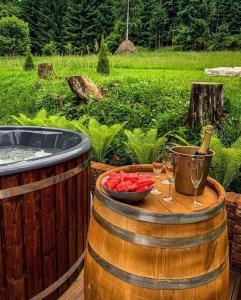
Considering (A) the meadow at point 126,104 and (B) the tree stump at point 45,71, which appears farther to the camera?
(B) the tree stump at point 45,71

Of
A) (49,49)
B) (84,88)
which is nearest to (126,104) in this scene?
(84,88)

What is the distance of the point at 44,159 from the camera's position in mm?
2031

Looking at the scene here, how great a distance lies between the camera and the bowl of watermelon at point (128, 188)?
150 cm

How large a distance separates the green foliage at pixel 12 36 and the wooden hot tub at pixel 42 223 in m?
17.1

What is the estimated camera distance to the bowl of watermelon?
4.91 ft

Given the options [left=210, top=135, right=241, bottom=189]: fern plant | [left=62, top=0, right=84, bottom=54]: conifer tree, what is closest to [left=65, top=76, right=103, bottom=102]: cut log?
[left=210, top=135, right=241, bottom=189]: fern plant

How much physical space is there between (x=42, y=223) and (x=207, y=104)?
2.92 meters

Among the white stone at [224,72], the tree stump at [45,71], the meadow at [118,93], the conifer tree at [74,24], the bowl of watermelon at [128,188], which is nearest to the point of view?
the bowl of watermelon at [128,188]

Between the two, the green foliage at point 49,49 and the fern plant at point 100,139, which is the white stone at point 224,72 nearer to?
the fern plant at point 100,139

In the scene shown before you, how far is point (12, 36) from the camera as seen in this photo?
18016mm

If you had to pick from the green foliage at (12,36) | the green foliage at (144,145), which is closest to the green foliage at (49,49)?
the green foliage at (12,36)

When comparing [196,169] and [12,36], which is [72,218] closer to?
[196,169]

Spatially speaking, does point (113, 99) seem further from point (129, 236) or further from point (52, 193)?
point (129, 236)

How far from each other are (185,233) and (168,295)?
0.30m
